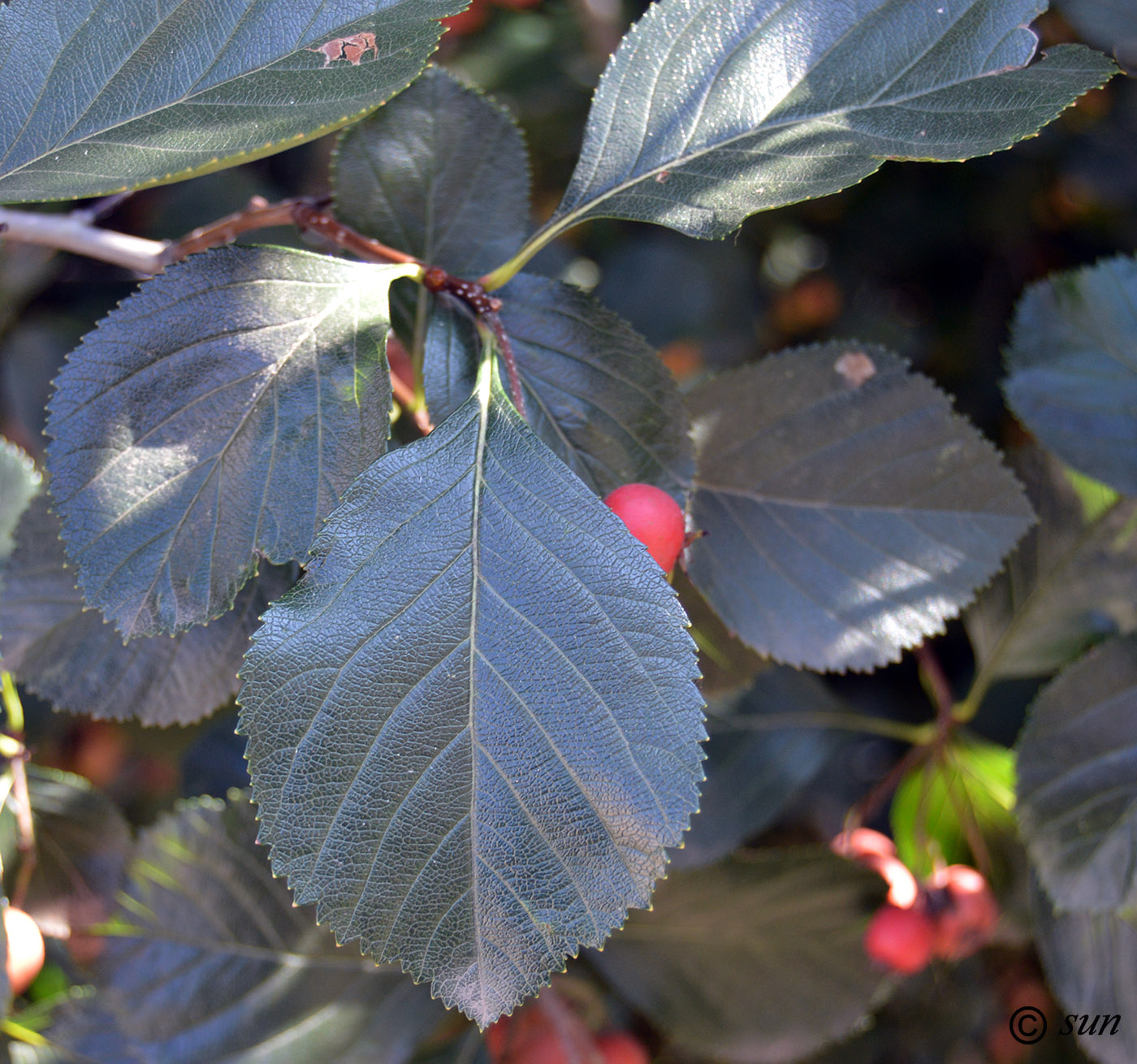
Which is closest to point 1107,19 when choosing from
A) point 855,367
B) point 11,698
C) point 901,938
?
point 855,367

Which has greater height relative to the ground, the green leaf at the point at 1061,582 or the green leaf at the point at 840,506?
the green leaf at the point at 840,506

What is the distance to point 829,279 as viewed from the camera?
77.4 inches

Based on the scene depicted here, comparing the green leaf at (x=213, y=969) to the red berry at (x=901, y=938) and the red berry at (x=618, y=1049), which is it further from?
the red berry at (x=901, y=938)

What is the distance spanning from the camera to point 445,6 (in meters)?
0.59

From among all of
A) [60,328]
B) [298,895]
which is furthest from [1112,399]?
[60,328]

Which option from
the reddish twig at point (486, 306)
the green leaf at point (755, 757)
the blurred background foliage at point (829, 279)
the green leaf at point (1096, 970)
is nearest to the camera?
the reddish twig at point (486, 306)

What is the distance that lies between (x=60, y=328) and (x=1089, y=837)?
1.55 m

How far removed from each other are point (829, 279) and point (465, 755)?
5.63ft

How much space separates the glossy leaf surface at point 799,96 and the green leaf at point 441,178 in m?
0.16

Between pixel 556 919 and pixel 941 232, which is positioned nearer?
pixel 556 919

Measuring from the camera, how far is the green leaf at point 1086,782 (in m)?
0.87

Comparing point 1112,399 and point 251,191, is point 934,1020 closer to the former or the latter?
point 1112,399

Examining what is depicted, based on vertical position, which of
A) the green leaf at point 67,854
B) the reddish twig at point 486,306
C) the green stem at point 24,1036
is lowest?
the green stem at point 24,1036

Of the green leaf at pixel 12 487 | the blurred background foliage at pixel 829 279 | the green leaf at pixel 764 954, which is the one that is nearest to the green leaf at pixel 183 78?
the green leaf at pixel 12 487
